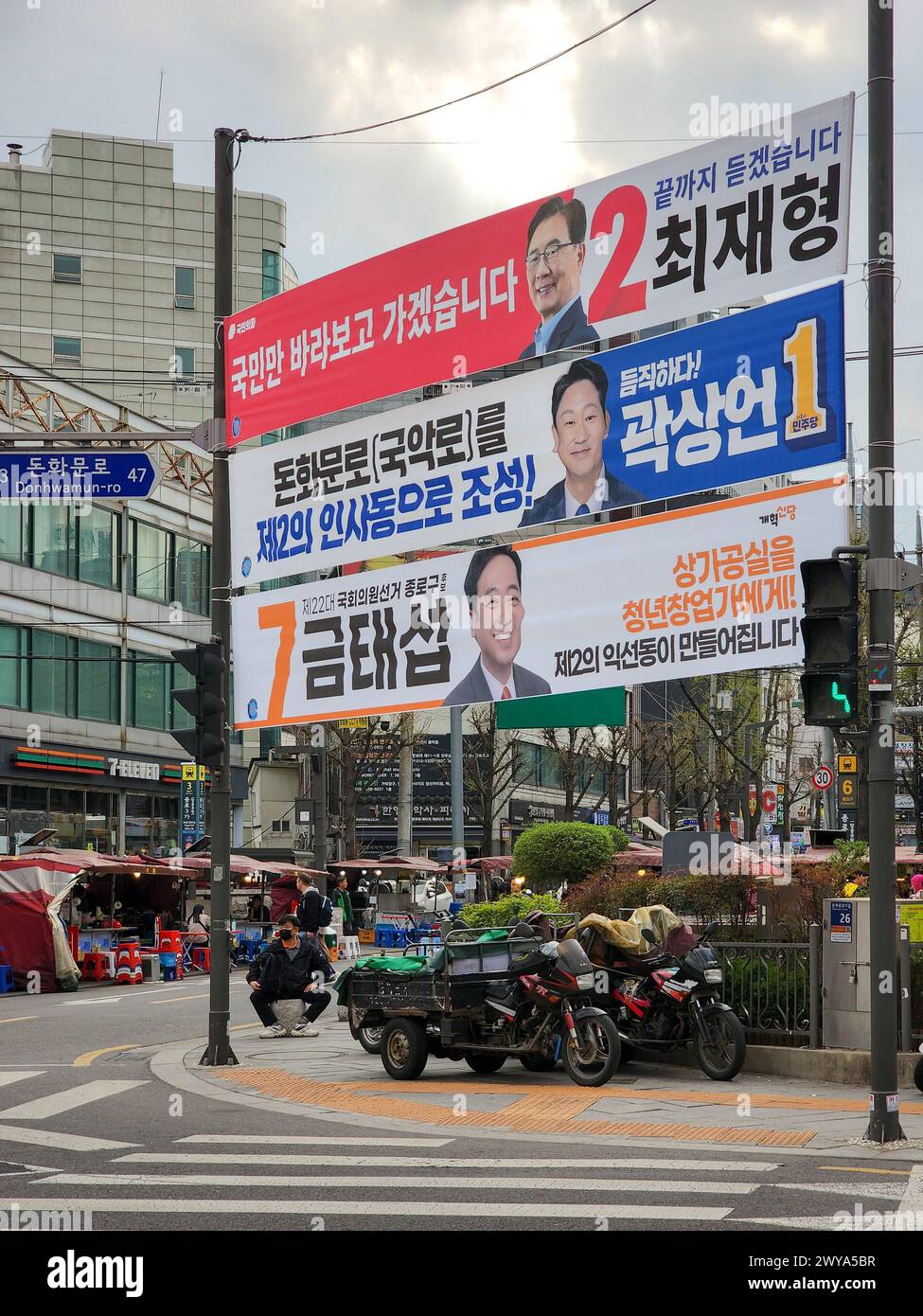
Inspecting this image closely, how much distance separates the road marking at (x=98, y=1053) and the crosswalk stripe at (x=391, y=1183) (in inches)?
298

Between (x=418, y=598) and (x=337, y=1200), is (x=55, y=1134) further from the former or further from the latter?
(x=418, y=598)

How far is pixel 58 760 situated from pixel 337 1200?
131 ft

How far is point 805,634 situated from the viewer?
1134cm

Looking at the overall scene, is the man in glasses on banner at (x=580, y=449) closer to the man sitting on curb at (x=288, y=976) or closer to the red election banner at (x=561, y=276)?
the red election banner at (x=561, y=276)

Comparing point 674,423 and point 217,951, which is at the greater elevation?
point 674,423

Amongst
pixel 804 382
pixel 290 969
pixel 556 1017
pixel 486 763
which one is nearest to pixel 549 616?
pixel 804 382

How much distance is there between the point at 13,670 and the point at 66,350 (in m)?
29.6

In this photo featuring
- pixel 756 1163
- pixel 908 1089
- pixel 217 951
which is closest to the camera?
pixel 756 1163

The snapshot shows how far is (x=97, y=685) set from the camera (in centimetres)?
5059

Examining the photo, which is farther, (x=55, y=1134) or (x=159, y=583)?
(x=159, y=583)

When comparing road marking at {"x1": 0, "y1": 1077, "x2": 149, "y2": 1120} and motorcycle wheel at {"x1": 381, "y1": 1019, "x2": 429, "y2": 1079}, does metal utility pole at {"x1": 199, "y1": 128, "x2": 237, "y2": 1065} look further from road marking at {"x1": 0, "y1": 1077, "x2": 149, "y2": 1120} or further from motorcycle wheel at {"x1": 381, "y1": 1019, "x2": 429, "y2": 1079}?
motorcycle wheel at {"x1": 381, "y1": 1019, "x2": 429, "y2": 1079}

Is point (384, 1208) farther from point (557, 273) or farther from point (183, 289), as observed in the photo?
point (183, 289)
